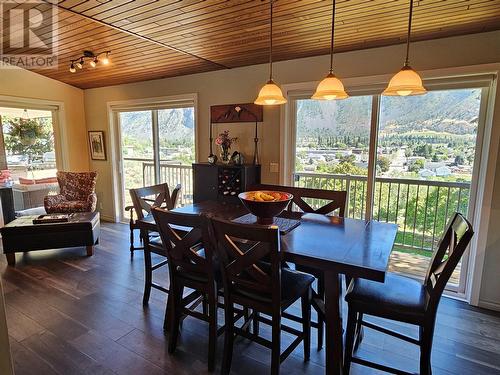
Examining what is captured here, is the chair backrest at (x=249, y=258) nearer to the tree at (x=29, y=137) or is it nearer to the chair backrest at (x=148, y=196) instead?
the chair backrest at (x=148, y=196)

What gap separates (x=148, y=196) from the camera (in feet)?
11.4

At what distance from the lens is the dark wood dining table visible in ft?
5.23

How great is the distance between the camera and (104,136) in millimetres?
5316

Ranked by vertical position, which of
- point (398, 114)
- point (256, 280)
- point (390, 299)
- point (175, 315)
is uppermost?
point (398, 114)

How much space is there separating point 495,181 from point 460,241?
4.99 ft

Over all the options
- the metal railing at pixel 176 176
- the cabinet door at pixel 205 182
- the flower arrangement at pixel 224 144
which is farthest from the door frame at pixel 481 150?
the metal railing at pixel 176 176

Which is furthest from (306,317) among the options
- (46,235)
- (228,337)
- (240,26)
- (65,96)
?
(65,96)

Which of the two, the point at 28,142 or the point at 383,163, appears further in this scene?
the point at 28,142

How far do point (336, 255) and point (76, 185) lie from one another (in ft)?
14.7

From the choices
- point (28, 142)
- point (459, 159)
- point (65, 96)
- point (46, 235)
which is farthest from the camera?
point (65, 96)

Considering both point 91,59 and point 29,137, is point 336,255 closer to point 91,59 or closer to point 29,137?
point 91,59

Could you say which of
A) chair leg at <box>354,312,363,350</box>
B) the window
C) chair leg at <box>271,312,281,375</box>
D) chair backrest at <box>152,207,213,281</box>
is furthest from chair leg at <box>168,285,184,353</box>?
the window

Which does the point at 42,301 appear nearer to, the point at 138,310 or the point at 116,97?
the point at 138,310

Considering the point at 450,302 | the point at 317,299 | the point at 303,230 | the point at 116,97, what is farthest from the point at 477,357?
the point at 116,97
